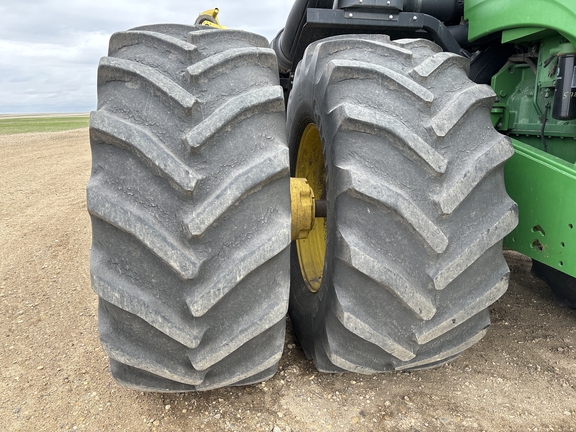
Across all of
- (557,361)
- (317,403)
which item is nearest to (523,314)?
(557,361)

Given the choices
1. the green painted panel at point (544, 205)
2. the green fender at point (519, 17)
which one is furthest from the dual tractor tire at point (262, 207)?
the green fender at point (519, 17)

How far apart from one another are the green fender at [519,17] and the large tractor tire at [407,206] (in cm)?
31

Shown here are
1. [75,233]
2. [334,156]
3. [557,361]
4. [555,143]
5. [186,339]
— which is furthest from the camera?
[75,233]

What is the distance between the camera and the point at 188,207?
1.46 m

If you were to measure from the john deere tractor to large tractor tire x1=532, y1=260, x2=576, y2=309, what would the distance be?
25.9 inches

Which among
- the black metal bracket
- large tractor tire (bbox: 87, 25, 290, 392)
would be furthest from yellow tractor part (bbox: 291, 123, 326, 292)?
large tractor tire (bbox: 87, 25, 290, 392)

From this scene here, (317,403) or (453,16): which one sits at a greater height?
(453,16)

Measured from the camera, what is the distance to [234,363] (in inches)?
66.4

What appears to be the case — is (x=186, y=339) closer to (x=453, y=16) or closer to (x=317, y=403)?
(x=317, y=403)

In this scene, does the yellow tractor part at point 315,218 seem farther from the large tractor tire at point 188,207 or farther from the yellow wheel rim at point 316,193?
the large tractor tire at point 188,207

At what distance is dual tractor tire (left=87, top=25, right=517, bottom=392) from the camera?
1482mm

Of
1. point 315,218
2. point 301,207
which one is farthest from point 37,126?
point 301,207

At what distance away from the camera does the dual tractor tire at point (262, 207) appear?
148 cm

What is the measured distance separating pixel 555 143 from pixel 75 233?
164 inches
